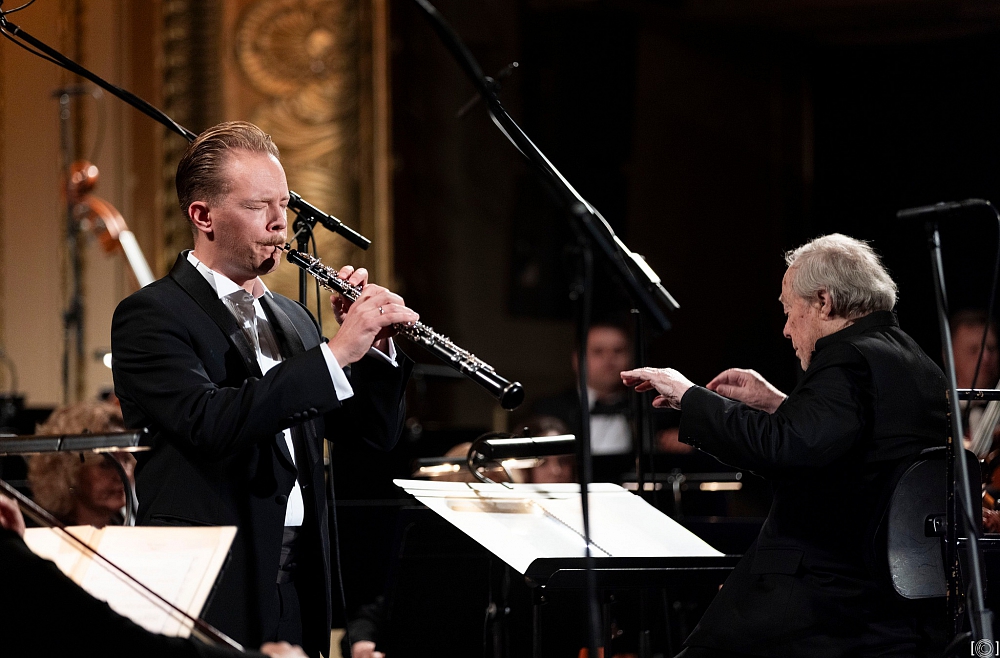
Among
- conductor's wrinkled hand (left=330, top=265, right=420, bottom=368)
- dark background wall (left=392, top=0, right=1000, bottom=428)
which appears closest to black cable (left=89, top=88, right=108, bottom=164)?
dark background wall (left=392, top=0, right=1000, bottom=428)

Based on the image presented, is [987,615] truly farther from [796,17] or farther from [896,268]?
[796,17]

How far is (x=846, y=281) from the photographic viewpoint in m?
2.34

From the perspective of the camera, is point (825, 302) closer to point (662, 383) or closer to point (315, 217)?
point (662, 383)

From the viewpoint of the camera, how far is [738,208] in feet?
20.1

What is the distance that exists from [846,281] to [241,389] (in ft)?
4.31

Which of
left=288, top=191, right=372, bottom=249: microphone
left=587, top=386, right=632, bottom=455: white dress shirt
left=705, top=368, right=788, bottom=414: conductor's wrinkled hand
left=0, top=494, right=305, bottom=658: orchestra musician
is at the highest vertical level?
left=288, top=191, right=372, bottom=249: microphone

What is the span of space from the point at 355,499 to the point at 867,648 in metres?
2.27

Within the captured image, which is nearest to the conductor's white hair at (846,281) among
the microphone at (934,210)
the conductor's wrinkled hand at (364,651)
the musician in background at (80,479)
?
the microphone at (934,210)

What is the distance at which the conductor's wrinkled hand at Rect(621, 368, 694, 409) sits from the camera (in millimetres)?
2371

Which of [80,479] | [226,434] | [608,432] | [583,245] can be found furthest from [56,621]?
[608,432]

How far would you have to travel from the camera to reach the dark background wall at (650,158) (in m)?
5.86

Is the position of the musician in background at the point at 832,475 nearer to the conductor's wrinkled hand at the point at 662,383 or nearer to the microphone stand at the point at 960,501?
the conductor's wrinkled hand at the point at 662,383

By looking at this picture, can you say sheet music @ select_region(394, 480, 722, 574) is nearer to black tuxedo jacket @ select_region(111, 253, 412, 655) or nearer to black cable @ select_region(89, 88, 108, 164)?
black tuxedo jacket @ select_region(111, 253, 412, 655)

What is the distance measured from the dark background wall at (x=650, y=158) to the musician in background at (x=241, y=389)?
396 centimetres
